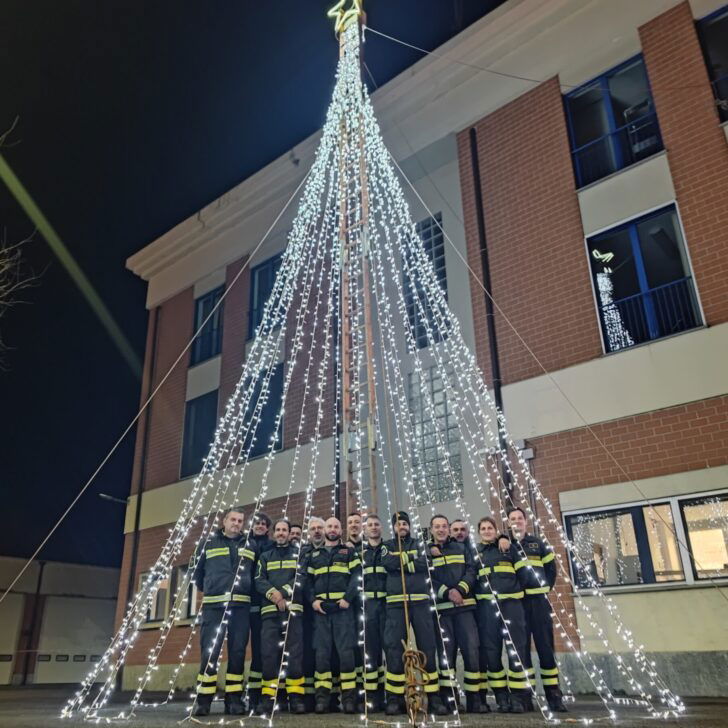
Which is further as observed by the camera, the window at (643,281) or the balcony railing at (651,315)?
the window at (643,281)

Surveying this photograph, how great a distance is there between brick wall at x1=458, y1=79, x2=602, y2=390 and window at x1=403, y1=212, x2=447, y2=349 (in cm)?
92

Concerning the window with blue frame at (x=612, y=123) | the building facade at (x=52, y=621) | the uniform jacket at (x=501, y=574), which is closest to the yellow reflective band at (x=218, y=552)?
the uniform jacket at (x=501, y=574)

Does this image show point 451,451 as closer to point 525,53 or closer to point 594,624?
point 594,624

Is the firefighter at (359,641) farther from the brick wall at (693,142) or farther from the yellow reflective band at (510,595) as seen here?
the brick wall at (693,142)

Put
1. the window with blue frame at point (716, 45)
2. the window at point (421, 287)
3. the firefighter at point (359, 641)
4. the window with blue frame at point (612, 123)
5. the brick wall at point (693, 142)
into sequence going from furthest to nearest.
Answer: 1. the window at point (421, 287)
2. the window with blue frame at point (612, 123)
3. the window with blue frame at point (716, 45)
4. the brick wall at point (693, 142)
5. the firefighter at point (359, 641)

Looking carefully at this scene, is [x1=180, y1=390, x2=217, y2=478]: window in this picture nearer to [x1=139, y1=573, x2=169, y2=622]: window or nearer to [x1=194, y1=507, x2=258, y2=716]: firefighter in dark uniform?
[x1=139, y1=573, x2=169, y2=622]: window

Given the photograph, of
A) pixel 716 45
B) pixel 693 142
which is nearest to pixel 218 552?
pixel 693 142

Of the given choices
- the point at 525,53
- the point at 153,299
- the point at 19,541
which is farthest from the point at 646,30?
the point at 19,541

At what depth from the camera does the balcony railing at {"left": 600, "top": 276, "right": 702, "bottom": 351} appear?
33.6 feet

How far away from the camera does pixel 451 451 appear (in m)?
12.4

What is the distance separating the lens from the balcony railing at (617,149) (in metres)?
11.4

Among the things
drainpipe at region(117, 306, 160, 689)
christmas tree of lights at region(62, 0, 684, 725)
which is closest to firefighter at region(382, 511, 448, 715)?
christmas tree of lights at region(62, 0, 684, 725)

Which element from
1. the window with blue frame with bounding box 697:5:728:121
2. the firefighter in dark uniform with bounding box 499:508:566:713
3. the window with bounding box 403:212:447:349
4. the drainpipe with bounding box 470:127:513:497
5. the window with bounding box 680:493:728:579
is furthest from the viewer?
the window with bounding box 403:212:447:349

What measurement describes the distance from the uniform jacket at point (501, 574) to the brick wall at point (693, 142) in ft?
15.9
